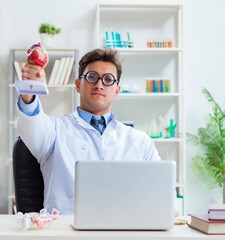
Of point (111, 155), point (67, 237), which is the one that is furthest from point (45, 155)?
point (67, 237)

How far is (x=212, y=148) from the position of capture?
16.1 feet

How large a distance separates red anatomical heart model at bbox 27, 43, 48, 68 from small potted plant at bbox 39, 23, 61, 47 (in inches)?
125

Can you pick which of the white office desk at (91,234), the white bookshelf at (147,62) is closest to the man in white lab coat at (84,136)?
the white office desk at (91,234)

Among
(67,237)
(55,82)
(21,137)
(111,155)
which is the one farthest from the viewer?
(55,82)

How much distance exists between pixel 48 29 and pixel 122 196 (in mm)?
3599

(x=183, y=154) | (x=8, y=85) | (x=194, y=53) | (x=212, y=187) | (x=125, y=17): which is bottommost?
(x=212, y=187)

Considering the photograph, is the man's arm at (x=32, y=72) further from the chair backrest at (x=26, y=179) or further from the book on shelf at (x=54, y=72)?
the book on shelf at (x=54, y=72)

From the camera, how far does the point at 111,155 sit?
2389mm

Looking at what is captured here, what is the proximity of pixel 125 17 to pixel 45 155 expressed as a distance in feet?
10.2

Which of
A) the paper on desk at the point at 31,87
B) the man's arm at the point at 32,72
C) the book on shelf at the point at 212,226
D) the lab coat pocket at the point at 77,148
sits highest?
the man's arm at the point at 32,72

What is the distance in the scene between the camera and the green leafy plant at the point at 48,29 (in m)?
4.91

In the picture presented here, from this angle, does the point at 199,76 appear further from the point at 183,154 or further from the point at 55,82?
the point at 55,82

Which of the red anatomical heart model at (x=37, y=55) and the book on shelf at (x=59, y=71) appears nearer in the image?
the red anatomical heart model at (x=37, y=55)

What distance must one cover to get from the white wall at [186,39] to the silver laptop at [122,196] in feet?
12.0
